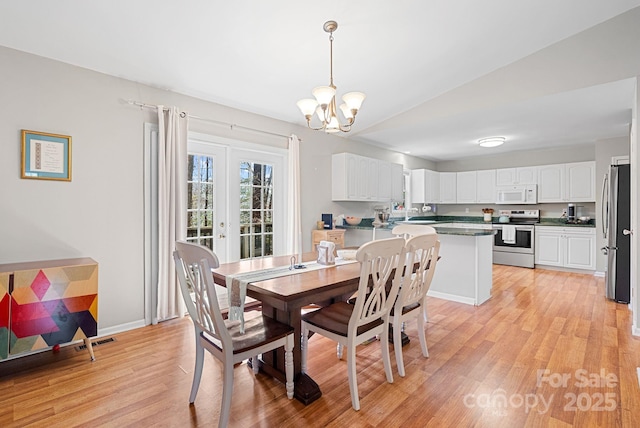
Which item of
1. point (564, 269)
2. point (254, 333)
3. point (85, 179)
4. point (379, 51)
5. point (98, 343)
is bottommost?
point (98, 343)

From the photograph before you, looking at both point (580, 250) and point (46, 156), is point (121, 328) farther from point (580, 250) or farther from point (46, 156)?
point (580, 250)

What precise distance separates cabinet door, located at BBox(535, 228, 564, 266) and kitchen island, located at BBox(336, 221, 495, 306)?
2.60 m

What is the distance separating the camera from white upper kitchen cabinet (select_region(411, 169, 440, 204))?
23.0ft

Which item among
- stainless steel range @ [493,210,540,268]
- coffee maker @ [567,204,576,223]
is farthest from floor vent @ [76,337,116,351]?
coffee maker @ [567,204,576,223]

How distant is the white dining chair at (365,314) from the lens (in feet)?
5.90

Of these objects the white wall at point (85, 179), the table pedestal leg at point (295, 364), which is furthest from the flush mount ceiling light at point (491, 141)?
the table pedestal leg at point (295, 364)

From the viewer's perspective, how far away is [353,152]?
5.54 m

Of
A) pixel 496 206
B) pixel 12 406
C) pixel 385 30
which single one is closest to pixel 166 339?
pixel 12 406

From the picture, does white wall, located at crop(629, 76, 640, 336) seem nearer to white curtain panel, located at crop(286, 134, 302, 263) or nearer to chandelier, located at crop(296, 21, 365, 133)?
chandelier, located at crop(296, 21, 365, 133)

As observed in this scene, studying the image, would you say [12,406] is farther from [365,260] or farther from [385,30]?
[385,30]

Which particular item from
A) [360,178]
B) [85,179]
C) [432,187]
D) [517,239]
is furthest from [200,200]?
[517,239]

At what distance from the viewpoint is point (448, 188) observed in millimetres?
7570

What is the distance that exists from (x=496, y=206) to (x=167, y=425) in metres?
7.40

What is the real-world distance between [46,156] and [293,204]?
263cm
